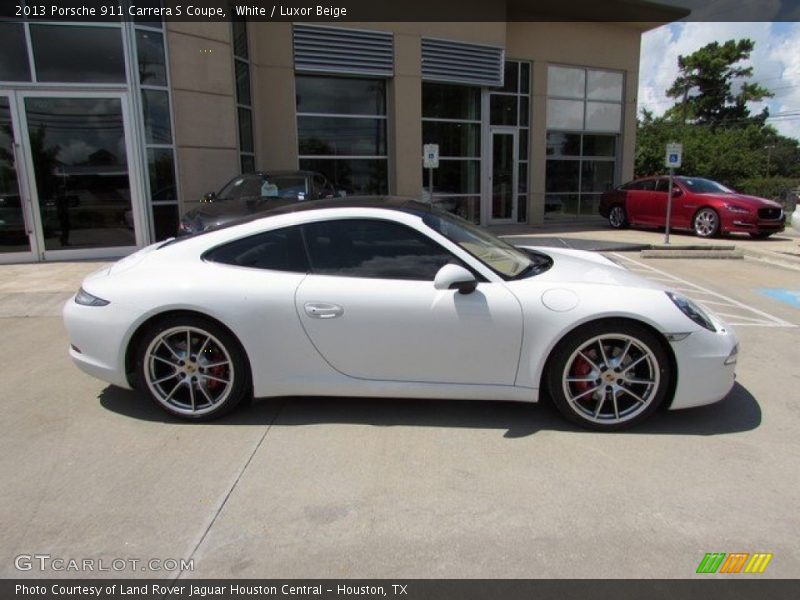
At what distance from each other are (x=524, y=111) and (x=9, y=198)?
13.8m

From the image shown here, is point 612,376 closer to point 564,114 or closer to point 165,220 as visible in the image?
point 165,220

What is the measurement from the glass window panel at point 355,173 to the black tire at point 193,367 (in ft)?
38.7

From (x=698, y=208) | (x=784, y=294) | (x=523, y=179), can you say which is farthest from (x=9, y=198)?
(x=698, y=208)

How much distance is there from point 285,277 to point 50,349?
3140mm

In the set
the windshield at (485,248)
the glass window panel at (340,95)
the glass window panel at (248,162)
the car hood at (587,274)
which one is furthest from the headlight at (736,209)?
the windshield at (485,248)

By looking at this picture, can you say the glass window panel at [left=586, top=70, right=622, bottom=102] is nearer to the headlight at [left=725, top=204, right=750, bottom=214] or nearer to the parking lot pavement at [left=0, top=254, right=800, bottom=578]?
the headlight at [left=725, top=204, right=750, bottom=214]

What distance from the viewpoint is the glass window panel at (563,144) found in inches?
738

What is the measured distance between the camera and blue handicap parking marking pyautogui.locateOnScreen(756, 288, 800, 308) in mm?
7578

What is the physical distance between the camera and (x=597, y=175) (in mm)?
20016

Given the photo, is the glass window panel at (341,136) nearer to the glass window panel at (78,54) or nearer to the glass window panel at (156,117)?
the glass window panel at (156,117)

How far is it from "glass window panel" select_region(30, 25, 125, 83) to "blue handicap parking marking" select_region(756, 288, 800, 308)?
421 inches
